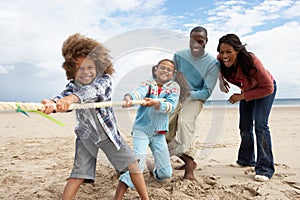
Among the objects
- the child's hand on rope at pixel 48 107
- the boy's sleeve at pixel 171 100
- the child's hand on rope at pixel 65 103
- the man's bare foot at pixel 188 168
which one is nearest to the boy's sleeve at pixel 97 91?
the child's hand on rope at pixel 65 103

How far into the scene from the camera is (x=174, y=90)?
2891 millimetres

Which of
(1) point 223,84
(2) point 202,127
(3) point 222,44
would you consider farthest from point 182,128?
(2) point 202,127

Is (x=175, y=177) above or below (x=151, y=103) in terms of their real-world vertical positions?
A: below

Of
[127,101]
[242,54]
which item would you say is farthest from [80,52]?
[242,54]

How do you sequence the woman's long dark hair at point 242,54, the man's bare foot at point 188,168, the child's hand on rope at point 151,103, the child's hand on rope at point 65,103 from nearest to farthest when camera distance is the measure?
the child's hand on rope at point 65,103 → the child's hand on rope at point 151,103 → the woman's long dark hair at point 242,54 → the man's bare foot at point 188,168

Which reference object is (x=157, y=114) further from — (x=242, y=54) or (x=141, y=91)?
(x=242, y=54)

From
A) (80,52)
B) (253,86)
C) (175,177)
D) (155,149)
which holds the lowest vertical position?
(175,177)

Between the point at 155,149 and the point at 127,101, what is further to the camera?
the point at 155,149

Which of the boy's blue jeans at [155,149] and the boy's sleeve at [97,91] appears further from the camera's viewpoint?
the boy's blue jeans at [155,149]

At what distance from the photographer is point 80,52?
2281mm

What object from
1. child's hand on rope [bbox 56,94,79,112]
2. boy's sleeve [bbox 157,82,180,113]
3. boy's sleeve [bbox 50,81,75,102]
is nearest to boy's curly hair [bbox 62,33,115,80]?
boy's sleeve [bbox 50,81,75,102]

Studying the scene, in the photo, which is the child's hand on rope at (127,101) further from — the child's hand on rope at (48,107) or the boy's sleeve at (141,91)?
the child's hand on rope at (48,107)

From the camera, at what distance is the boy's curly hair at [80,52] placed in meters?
2.29

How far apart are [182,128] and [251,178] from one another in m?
0.91
